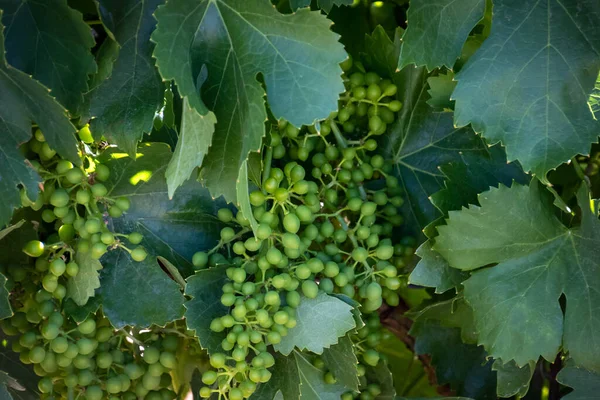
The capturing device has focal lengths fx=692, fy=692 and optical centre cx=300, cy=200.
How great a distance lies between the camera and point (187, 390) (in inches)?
56.1

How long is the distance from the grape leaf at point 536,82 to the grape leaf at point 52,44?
0.59 meters

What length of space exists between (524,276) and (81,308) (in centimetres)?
75

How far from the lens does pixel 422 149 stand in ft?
4.29

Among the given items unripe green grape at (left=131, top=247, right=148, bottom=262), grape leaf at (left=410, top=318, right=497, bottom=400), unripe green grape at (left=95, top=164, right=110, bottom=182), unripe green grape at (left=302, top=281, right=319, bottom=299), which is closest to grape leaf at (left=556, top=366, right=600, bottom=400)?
grape leaf at (left=410, top=318, right=497, bottom=400)

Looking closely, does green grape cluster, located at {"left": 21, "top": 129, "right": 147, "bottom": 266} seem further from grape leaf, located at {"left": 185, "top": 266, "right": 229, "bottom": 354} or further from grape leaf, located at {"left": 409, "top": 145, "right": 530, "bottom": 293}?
grape leaf, located at {"left": 409, "top": 145, "right": 530, "bottom": 293}

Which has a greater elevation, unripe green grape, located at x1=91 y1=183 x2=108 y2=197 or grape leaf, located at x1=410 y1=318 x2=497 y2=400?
unripe green grape, located at x1=91 y1=183 x2=108 y2=197

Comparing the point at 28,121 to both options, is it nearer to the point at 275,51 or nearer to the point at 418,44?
the point at 275,51

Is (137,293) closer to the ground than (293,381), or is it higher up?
higher up

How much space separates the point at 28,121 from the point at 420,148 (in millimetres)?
690

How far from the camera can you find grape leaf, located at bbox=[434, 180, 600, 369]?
116 centimetres

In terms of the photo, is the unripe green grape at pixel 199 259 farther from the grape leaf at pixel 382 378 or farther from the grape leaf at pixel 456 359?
the grape leaf at pixel 456 359

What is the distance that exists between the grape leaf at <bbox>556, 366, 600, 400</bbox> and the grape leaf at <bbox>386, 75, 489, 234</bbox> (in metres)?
0.41

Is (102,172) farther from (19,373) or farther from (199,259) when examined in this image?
(19,373)

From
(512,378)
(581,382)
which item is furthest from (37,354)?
(581,382)
